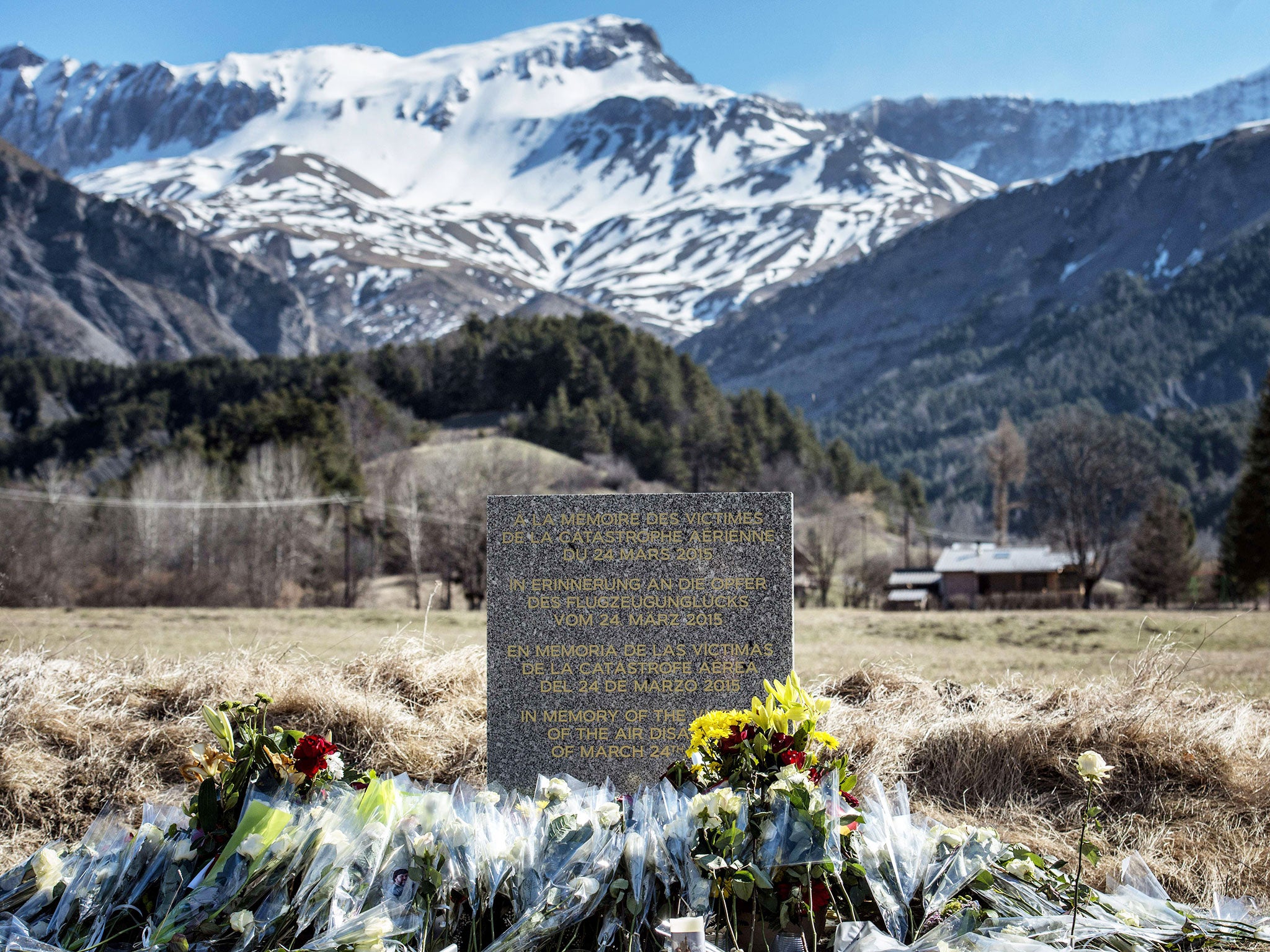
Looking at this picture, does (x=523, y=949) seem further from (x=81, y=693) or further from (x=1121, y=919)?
(x=81, y=693)

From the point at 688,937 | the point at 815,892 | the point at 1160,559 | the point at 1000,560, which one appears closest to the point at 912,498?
the point at 1000,560

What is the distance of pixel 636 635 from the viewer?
679 centimetres

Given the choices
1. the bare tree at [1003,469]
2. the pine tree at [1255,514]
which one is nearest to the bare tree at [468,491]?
the pine tree at [1255,514]

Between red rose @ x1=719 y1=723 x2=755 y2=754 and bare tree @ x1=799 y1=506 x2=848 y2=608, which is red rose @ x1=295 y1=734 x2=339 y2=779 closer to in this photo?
red rose @ x1=719 y1=723 x2=755 y2=754

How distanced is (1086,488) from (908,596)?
1734cm

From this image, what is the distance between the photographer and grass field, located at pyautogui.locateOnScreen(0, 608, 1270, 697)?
11148 mm

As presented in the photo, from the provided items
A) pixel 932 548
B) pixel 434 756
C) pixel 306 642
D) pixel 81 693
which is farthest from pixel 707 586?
pixel 932 548

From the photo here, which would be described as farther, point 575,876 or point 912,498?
point 912,498

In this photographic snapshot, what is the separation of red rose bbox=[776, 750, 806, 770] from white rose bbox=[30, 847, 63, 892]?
3.07m

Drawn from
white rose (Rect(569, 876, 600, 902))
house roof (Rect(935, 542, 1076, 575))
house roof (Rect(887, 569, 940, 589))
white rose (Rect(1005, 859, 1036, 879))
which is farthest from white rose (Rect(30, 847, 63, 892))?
house roof (Rect(887, 569, 940, 589))

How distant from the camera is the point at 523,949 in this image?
4047mm

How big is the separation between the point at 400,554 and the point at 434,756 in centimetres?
5867

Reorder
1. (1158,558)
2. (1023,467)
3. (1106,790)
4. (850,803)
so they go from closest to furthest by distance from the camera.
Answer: (850,803)
(1106,790)
(1158,558)
(1023,467)

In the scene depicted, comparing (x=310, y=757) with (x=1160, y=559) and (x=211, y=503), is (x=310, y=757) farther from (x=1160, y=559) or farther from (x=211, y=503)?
(x=211, y=503)
